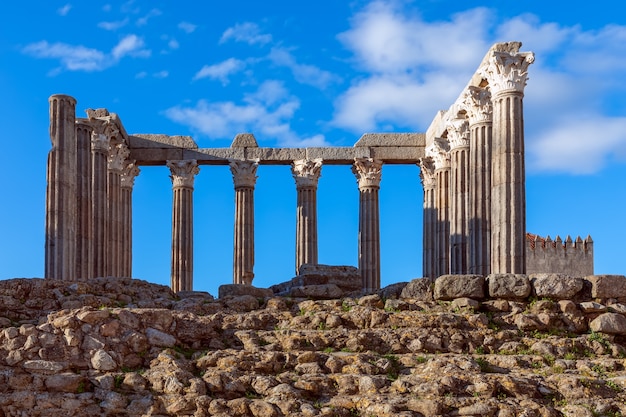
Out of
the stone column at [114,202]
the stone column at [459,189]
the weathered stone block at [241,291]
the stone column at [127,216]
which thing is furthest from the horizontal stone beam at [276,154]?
the weathered stone block at [241,291]

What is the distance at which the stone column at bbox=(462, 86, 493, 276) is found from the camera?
30031 mm

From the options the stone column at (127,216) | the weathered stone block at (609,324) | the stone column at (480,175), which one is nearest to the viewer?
the weathered stone block at (609,324)

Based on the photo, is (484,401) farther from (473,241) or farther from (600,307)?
(473,241)

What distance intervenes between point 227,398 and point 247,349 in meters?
1.81

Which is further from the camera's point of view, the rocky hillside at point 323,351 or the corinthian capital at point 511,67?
the corinthian capital at point 511,67

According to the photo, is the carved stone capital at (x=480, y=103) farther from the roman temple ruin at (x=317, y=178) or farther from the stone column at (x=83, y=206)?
the stone column at (x=83, y=206)

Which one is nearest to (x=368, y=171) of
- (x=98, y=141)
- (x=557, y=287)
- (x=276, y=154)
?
(x=276, y=154)

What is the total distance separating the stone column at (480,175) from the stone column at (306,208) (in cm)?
1084

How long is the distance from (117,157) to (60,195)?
990 centimetres

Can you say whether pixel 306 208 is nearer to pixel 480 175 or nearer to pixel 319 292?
pixel 480 175

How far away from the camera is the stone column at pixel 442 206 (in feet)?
123

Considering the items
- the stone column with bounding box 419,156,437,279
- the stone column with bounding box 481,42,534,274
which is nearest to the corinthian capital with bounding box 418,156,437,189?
the stone column with bounding box 419,156,437,279

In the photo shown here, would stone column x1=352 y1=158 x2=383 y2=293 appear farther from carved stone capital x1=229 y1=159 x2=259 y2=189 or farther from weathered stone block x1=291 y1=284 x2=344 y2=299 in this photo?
weathered stone block x1=291 y1=284 x2=344 y2=299

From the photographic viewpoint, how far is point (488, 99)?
3055 cm
